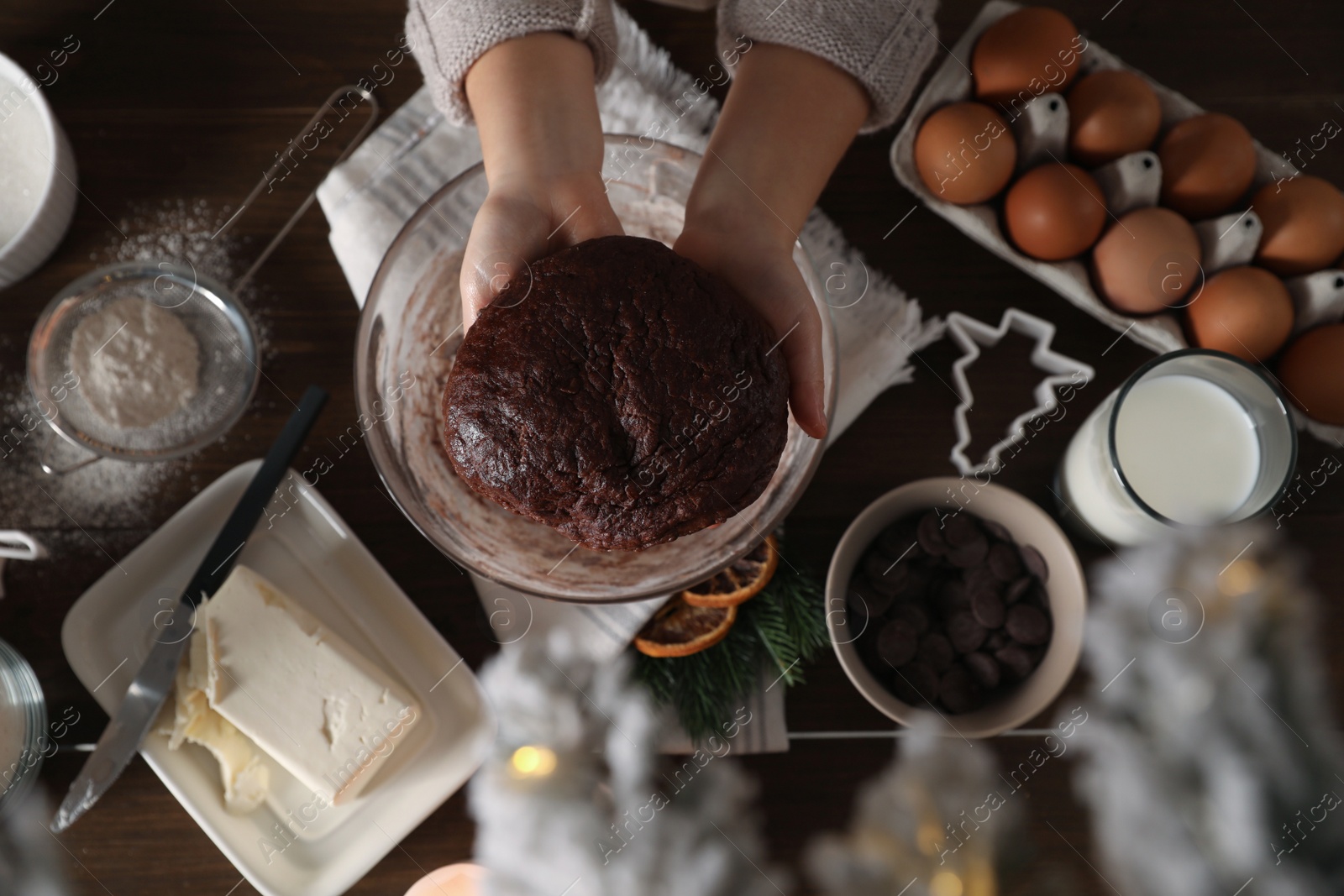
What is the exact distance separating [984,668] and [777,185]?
797 mm

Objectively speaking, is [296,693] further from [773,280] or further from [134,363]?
[773,280]

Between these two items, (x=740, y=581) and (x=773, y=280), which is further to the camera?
(x=740, y=581)

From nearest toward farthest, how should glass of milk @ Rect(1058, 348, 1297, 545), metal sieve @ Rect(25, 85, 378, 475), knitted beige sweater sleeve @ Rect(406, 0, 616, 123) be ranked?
knitted beige sweater sleeve @ Rect(406, 0, 616, 123)
glass of milk @ Rect(1058, 348, 1297, 545)
metal sieve @ Rect(25, 85, 378, 475)

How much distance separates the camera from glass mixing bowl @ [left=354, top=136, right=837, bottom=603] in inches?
46.7

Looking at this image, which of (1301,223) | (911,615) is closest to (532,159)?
(911,615)

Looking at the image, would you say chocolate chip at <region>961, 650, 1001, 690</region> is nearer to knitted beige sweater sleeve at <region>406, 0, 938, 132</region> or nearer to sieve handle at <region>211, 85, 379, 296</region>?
knitted beige sweater sleeve at <region>406, 0, 938, 132</region>

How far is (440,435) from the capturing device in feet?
4.24

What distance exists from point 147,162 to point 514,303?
93cm

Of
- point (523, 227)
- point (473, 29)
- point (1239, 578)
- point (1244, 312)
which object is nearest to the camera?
point (523, 227)

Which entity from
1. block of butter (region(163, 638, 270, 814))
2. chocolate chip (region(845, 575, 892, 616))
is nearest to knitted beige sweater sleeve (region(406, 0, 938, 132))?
chocolate chip (region(845, 575, 892, 616))

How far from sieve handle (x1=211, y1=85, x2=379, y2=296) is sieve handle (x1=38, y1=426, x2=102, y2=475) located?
Answer: 0.36 m

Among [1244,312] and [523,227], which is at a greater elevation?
[523,227]

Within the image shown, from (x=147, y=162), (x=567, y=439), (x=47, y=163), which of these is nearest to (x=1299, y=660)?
(x=567, y=439)

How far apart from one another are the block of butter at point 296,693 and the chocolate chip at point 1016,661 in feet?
2.99
